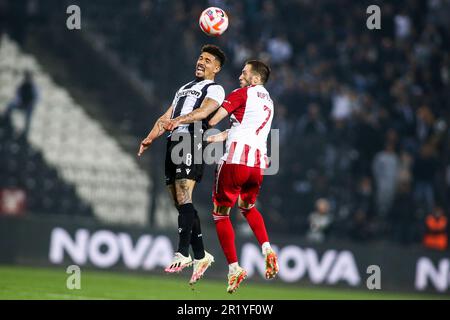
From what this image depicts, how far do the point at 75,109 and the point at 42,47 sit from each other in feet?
6.12

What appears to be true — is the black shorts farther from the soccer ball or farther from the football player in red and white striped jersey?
the soccer ball

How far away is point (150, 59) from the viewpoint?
2170 cm

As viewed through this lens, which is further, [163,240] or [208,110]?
[163,240]

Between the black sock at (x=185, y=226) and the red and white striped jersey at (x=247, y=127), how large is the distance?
0.76 m

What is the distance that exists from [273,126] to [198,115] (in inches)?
327

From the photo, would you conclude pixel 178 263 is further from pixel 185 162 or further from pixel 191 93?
pixel 191 93

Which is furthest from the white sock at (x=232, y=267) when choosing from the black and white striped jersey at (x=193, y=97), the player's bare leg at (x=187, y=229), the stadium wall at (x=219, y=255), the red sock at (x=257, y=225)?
the stadium wall at (x=219, y=255)

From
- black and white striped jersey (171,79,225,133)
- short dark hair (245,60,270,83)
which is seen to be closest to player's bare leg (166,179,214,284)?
black and white striped jersey (171,79,225,133)

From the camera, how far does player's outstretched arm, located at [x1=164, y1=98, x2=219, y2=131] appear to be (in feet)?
39.1

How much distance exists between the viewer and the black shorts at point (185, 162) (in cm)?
1233

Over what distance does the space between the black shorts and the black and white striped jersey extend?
0.64 ft

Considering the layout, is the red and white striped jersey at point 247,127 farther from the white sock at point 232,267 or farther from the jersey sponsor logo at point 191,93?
the white sock at point 232,267
